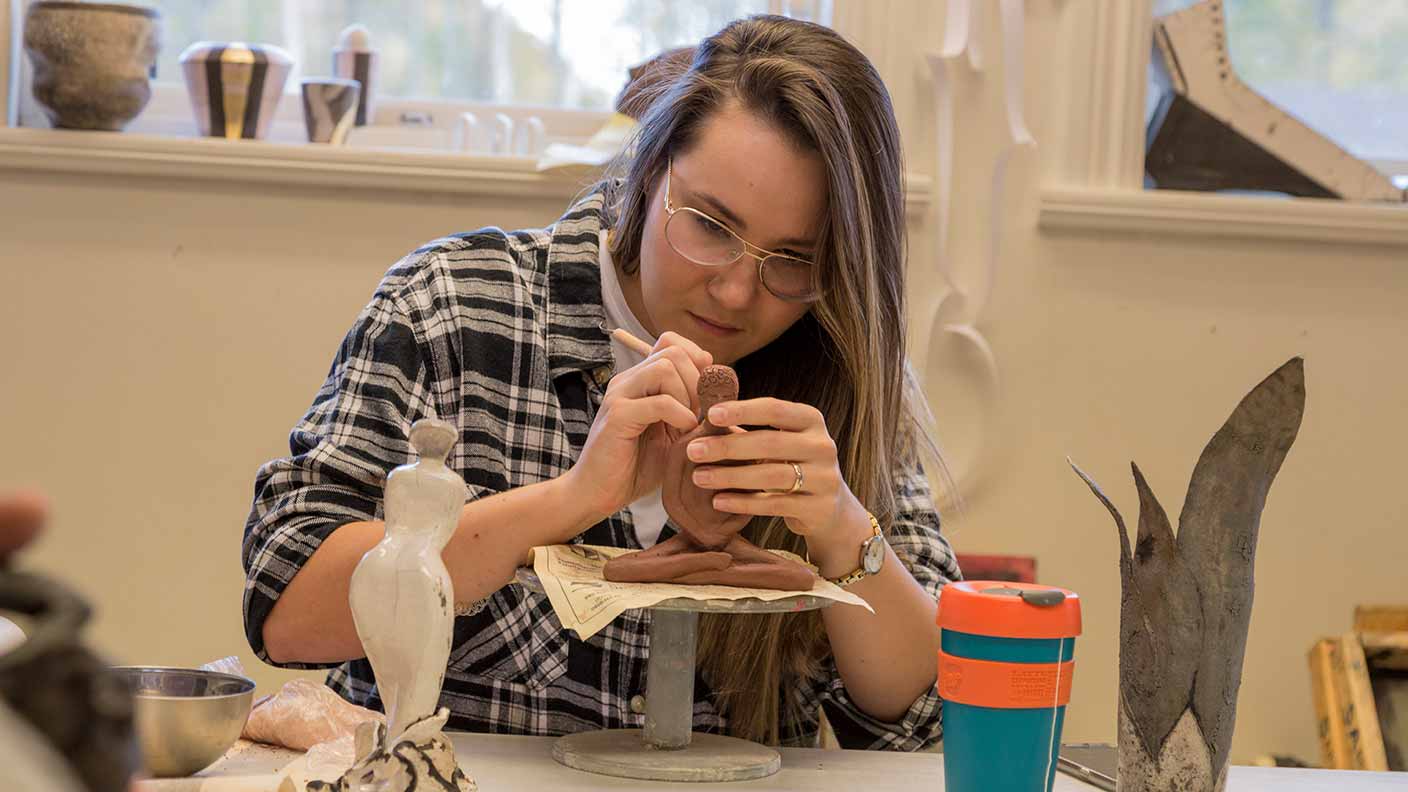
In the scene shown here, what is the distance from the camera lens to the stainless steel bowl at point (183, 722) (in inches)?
41.9

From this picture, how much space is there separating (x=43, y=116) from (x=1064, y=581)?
190cm

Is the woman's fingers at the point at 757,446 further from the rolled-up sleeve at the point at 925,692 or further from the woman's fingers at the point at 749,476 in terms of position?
the rolled-up sleeve at the point at 925,692

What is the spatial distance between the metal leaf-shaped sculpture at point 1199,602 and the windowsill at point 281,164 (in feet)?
4.69

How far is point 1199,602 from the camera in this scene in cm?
109

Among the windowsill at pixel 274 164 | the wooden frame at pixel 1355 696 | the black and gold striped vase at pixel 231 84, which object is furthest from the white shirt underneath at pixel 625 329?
the wooden frame at pixel 1355 696

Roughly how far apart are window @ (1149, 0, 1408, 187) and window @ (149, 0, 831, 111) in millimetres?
925

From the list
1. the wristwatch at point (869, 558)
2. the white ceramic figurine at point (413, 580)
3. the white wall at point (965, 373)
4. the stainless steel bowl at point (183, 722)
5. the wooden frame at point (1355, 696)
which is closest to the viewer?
the white ceramic figurine at point (413, 580)

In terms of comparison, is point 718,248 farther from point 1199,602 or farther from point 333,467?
point 1199,602

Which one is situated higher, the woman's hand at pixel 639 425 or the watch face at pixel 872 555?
the woman's hand at pixel 639 425

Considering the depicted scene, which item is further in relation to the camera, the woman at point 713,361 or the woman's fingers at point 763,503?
the woman at point 713,361

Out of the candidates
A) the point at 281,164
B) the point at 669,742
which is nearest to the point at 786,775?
the point at 669,742

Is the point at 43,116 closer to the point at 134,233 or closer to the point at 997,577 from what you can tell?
the point at 134,233

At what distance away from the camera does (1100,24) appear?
98.3 inches

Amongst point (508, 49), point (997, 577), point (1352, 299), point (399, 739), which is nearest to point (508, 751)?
point (399, 739)
